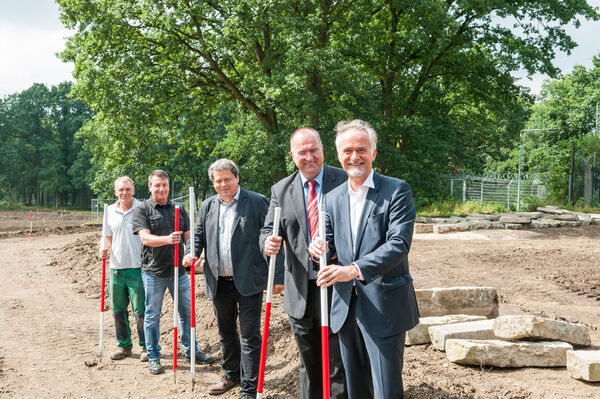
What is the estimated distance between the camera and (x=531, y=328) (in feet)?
15.7

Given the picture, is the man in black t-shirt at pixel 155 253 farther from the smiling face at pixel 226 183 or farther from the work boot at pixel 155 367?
the smiling face at pixel 226 183

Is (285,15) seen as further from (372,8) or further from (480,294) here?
(480,294)

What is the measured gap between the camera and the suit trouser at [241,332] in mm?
4988

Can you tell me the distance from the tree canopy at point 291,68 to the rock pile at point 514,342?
12118 mm

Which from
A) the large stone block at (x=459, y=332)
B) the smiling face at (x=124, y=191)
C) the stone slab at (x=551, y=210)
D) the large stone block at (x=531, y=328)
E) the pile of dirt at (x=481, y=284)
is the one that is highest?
the smiling face at (x=124, y=191)

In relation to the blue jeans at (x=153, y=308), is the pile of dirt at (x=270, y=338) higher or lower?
lower

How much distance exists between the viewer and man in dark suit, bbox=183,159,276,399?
5.02 meters

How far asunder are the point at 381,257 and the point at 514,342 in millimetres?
2668

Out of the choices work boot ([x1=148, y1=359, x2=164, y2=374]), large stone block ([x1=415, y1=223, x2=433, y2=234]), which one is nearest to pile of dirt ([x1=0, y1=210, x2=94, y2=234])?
large stone block ([x1=415, y1=223, x2=433, y2=234])

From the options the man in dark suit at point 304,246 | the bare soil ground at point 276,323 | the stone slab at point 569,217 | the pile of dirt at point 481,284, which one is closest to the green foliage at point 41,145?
the pile of dirt at point 481,284

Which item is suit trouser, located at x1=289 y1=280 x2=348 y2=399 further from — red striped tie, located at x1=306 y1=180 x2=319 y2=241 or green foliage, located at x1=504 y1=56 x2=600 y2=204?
green foliage, located at x1=504 y1=56 x2=600 y2=204

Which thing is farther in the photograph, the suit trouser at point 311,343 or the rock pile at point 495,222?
the rock pile at point 495,222

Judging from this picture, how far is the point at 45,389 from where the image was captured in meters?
5.58

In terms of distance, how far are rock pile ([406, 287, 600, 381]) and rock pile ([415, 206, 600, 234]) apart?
41.8 feet
